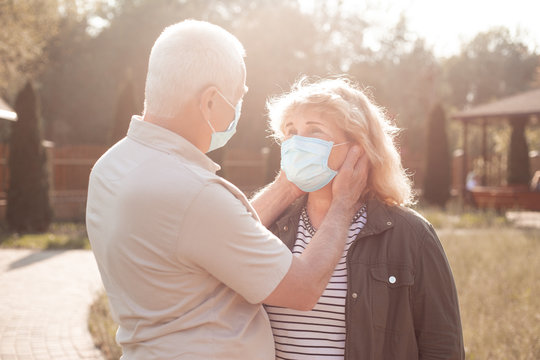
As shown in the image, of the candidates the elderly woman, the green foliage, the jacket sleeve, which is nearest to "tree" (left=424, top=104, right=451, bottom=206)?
the elderly woman

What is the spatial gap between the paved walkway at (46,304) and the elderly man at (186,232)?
4.28 metres

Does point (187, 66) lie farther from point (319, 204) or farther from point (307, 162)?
point (319, 204)

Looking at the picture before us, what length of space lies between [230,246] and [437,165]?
22.2 metres

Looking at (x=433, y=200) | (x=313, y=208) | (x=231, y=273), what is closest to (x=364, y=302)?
(x=313, y=208)

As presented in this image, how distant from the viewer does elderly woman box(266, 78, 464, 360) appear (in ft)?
8.23

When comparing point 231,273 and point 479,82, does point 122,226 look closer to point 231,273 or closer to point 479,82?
point 231,273

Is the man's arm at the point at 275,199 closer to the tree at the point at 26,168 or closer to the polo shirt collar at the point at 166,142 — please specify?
the polo shirt collar at the point at 166,142

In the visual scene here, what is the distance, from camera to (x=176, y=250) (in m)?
1.84

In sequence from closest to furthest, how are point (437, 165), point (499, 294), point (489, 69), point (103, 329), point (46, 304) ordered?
point (103, 329) → point (499, 294) → point (46, 304) → point (437, 165) → point (489, 69)

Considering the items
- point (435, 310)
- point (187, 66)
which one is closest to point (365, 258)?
point (435, 310)

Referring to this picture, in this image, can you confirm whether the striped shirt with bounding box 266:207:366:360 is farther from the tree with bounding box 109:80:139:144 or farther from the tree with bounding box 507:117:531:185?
the tree with bounding box 507:117:531:185

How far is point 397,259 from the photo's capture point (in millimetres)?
2566

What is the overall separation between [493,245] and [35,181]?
1167cm

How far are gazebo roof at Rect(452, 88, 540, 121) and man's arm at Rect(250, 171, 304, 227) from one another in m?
19.8
